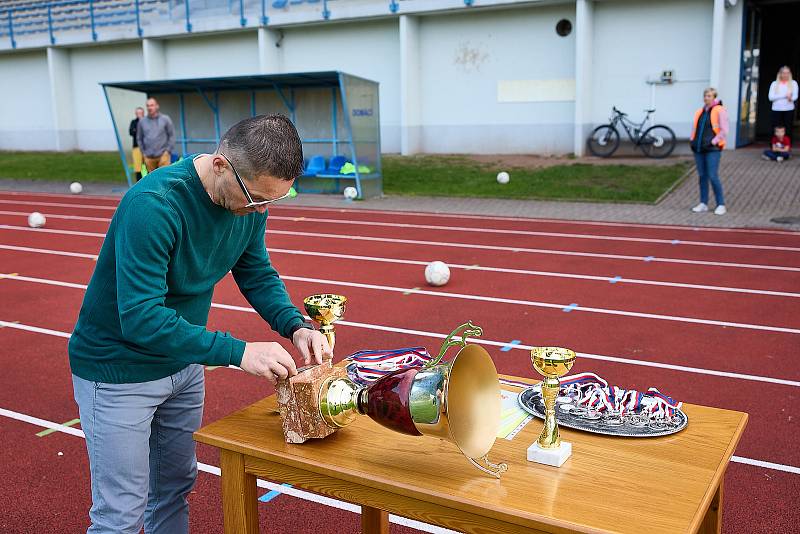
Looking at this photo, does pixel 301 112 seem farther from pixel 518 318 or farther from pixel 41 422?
pixel 41 422

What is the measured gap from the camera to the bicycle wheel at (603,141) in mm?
20656

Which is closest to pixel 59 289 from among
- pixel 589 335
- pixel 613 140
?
pixel 589 335

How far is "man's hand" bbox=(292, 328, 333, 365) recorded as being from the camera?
2562 millimetres

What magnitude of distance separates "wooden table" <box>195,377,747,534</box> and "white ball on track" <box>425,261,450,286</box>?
5.81 meters

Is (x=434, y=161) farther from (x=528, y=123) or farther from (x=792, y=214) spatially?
(x=792, y=214)

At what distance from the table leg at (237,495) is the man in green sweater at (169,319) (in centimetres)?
Answer: 28

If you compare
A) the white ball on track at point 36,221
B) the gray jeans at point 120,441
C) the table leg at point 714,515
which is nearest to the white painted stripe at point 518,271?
the white ball on track at point 36,221

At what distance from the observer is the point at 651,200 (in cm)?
1507

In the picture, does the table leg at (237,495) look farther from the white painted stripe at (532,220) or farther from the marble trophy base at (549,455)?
the white painted stripe at (532,220)

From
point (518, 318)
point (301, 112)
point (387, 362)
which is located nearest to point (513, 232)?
point (518, 318)

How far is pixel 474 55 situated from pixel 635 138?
5.32m

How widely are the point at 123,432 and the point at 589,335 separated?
15.7ft

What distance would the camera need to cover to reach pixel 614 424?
2.55 meters

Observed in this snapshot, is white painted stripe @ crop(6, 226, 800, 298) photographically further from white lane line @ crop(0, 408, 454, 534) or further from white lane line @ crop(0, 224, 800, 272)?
white lane line @ crop(0, 408, 454, 534)
